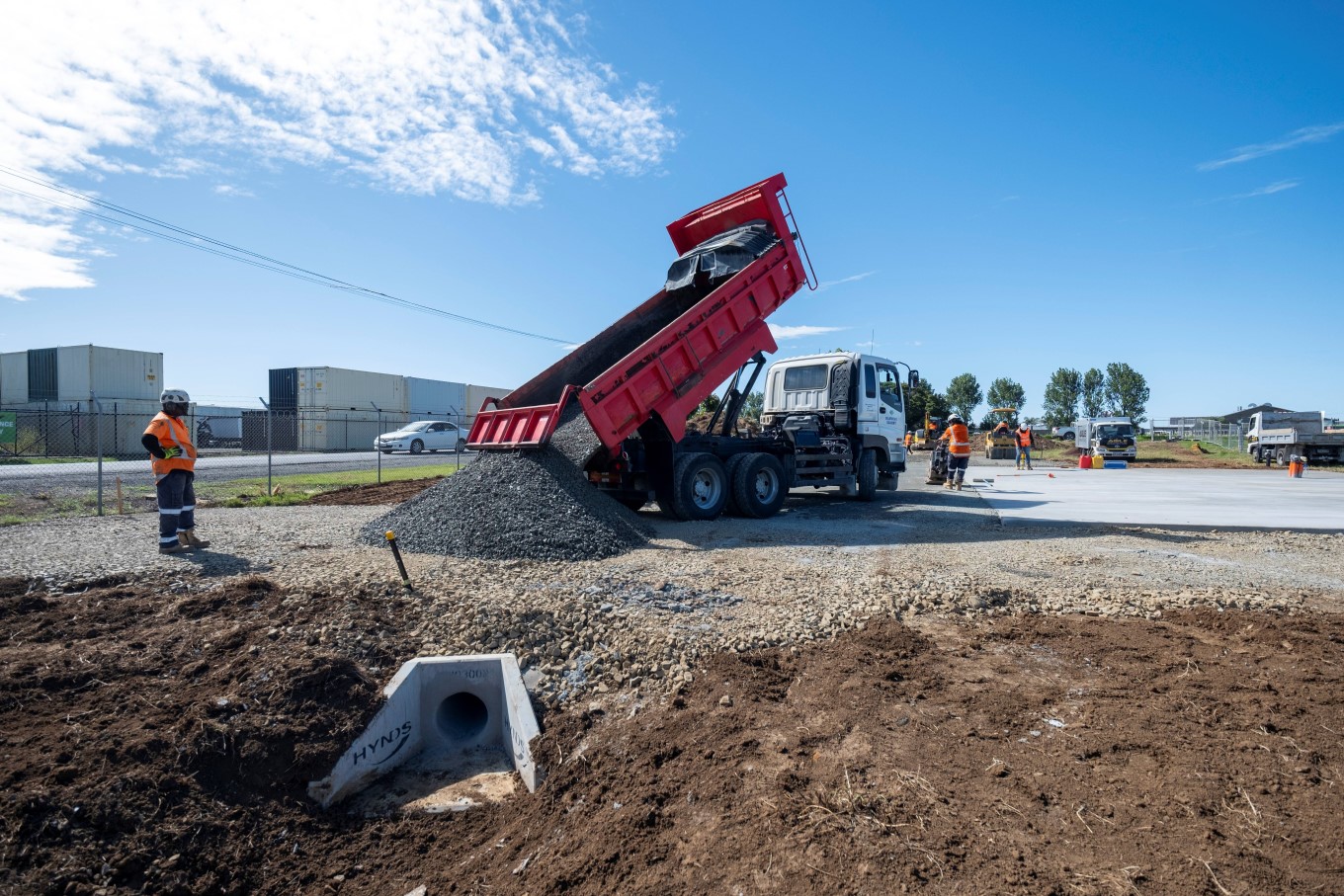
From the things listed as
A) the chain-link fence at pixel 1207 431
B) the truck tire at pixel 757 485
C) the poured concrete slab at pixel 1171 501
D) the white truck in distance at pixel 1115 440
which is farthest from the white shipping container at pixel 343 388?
the chain-link fence at pixel 1207 431

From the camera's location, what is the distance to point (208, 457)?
82.4ft

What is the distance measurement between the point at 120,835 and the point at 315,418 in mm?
30528

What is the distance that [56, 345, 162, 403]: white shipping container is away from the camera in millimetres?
26594

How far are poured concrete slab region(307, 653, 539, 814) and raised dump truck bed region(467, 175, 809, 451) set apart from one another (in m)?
4.40

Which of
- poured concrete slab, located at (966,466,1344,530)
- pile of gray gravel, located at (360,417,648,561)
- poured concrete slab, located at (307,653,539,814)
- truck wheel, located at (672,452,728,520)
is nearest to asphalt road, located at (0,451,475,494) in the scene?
truck wheel, located at (672,452,728,520)

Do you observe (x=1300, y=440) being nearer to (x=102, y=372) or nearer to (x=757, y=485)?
(x=757, y=485)

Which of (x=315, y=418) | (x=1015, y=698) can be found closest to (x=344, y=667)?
Result: (x=1015, y=698)

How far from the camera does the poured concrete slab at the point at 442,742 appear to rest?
3.83m

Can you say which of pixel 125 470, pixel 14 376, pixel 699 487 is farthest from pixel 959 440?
pixel 14 376

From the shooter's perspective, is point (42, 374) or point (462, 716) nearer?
point (462, 716)

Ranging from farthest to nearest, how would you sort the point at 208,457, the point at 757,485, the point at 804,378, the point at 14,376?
the point at 14,376 → the point at 208,457 → the point at 804,378 → the point at 757,485

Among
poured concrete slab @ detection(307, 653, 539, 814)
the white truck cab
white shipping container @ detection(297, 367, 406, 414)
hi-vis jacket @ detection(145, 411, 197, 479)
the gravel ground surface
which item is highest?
white shipping container @ detection(297, 367, 406, 414)

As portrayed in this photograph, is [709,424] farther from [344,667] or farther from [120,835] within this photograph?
[120,835]

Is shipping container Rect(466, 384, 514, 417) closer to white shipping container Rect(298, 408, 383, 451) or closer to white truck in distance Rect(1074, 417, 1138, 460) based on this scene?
white shipping container Rect(298, 408, 383, 451)
